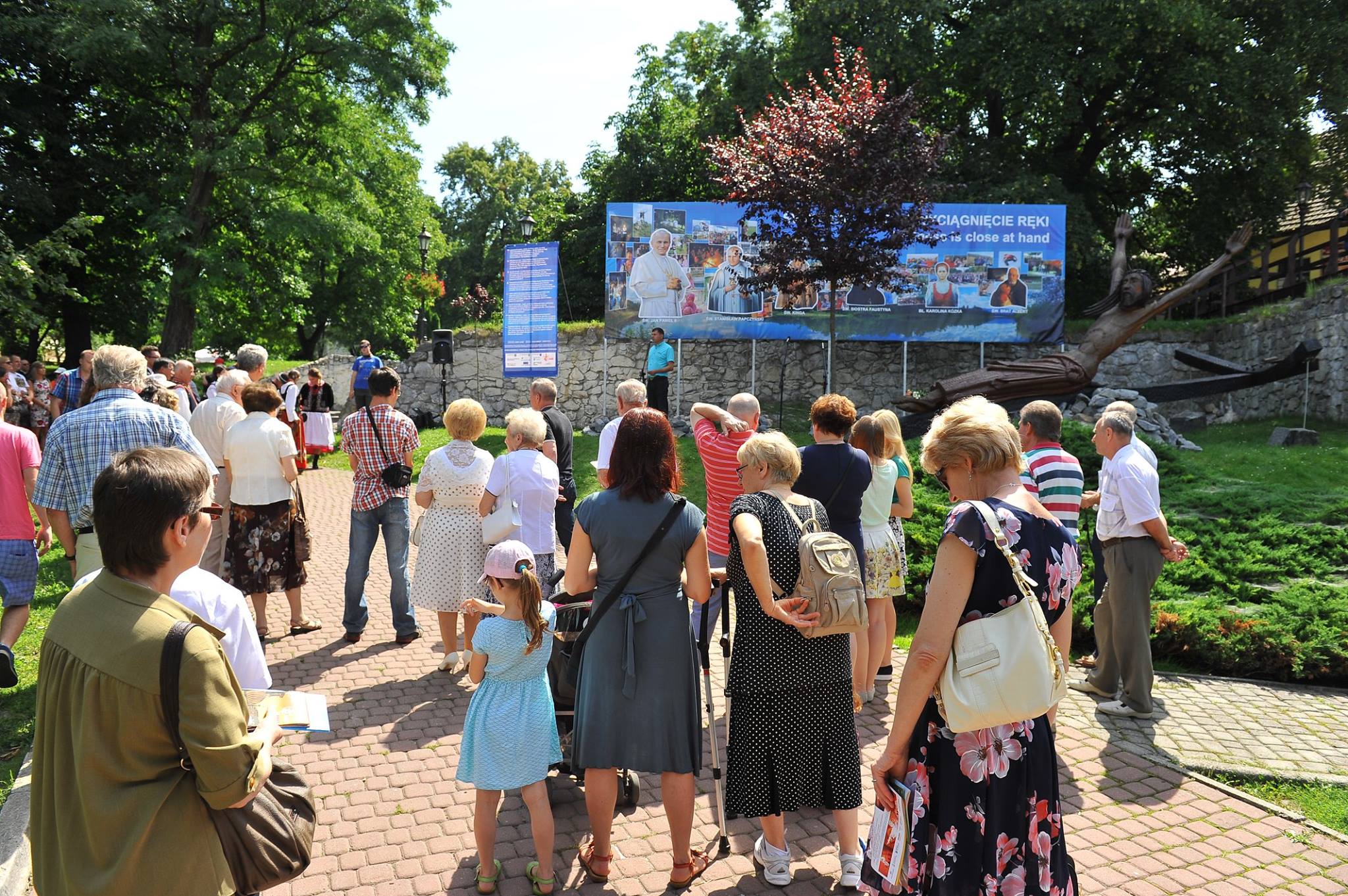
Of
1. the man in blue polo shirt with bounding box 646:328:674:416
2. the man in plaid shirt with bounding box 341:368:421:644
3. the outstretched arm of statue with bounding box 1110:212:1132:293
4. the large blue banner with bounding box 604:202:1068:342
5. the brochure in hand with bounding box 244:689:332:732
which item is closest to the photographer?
the brochure in hand with bounding box 244:689:332:732

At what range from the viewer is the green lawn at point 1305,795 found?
166 inches

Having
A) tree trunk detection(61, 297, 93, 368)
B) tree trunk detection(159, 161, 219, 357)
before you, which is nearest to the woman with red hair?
tree trunk detection(159, 161, 219, 357)

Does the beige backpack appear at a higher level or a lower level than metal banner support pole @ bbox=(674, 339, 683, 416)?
lower

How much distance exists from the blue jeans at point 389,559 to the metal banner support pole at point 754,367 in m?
12.3

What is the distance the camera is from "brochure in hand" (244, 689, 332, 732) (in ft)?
7.18

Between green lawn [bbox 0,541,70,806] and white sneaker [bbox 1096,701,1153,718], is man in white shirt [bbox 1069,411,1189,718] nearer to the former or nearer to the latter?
white sneaker [bbox 1096,701,1153,718]

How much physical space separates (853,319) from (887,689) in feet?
43.3

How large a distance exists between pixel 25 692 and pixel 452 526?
109 inches

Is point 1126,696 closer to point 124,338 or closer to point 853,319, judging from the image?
point 853,319

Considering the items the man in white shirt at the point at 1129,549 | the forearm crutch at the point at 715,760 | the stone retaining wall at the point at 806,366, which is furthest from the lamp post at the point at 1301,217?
the forearm crutch at the point at 715,760

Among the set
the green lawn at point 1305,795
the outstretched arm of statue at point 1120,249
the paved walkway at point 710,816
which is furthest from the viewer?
the outstretched arm of statue at point 1120,249

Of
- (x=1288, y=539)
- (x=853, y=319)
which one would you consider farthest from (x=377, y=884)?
(x=853, y=319)

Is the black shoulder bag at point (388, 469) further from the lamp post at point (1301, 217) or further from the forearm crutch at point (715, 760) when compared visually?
the lamp post at point (1301, 217)

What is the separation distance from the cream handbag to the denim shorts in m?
5.15
